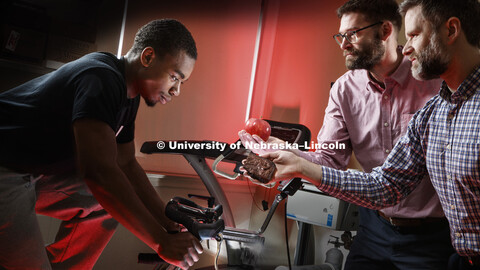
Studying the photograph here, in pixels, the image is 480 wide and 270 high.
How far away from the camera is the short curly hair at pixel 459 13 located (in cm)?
114

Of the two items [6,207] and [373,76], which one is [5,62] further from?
[373,76]

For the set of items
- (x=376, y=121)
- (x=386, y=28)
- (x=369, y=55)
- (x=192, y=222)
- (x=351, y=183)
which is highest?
(x=386, y=28)

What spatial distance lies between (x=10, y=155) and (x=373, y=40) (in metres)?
1.48

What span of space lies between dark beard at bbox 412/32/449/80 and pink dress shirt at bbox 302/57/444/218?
35 centimetres

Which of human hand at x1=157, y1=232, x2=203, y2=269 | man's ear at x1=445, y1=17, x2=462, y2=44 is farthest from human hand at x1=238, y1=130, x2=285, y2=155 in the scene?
man's ear at x1=445, y1=17, x2=462, y2=44

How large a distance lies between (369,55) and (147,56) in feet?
2.98

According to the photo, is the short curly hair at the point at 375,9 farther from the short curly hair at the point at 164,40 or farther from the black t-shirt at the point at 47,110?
the black t-shirt at the point at 47,110

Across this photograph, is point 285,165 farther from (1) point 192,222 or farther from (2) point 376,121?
(2) point 376,121

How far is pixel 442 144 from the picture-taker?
113cm

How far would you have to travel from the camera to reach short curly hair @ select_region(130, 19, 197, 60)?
150cm

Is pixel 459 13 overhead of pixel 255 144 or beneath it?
overhead

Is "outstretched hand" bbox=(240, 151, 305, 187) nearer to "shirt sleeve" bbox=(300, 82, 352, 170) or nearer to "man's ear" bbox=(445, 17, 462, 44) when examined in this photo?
"shirt sleeve" bbox=(300, 82, 352, 170)

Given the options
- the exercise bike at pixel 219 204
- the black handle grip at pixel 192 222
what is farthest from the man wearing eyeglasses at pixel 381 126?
the black handle grip at pixel 192 222

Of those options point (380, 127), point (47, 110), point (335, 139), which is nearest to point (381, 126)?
point (380, 127)
